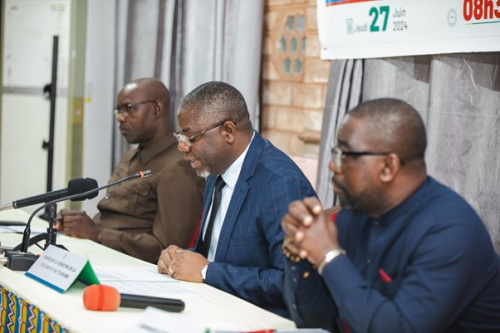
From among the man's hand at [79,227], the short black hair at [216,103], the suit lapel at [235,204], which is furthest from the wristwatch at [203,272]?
the man's hand at [79,227]

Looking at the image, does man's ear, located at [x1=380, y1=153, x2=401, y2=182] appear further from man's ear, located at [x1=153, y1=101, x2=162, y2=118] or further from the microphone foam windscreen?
man's ear, located at [x1=153, y1=101, x2=162, y2=118]

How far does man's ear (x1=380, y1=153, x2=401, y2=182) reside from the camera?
7.09ft

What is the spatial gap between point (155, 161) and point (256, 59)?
3.01 feet

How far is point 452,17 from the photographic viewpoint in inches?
125

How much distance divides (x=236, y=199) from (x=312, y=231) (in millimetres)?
902

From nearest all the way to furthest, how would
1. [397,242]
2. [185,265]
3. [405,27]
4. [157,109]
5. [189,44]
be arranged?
[397,242] < [185,265] < [405,27] < [157,109] < [189,44]

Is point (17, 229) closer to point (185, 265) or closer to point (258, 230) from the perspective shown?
point (185, 265)

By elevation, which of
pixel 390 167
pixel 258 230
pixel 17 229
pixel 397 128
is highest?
pixel 397 128

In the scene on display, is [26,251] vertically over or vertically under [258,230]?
under

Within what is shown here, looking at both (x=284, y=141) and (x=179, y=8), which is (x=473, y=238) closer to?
(x=284, y=141)

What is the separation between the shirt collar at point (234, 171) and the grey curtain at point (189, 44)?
4.73 feet

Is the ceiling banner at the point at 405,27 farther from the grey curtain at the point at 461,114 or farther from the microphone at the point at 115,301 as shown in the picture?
the microphone at the point at 115,301

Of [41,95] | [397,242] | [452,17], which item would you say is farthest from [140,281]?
[41,95]

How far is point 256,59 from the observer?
4.59 metres
